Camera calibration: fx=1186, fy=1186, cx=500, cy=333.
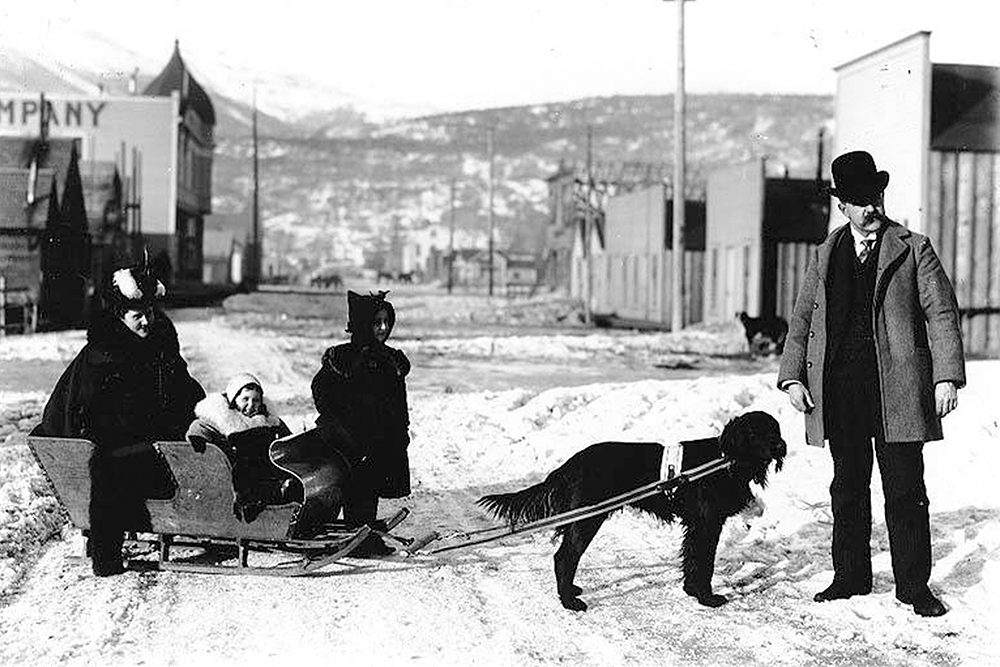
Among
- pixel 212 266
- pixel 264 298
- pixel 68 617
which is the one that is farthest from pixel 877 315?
pixel 212 266

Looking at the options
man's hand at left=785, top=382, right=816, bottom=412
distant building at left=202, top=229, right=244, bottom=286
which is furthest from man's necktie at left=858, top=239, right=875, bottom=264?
distant building at left=202, top=229, right=244, bottom=286

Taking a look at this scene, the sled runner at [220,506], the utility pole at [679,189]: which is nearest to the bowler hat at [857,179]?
the sled runner at [220,506]

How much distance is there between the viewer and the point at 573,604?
225 inches

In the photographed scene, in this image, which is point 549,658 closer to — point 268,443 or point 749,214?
point 268,443

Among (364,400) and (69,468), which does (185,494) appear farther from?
(364,400)

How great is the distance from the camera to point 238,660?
4.84 m

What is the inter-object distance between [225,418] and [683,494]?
2543 mm

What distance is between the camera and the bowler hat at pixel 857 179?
5684mm

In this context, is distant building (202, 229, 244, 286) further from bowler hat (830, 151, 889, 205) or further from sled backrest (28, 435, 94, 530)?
bowler hat (830, 151, 889, 205)

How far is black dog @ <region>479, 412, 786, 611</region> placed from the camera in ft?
18.7

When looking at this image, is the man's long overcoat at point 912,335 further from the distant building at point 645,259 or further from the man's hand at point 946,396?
the distant building at point 645,259

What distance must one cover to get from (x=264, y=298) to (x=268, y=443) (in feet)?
103

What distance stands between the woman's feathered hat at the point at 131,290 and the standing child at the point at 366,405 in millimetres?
1035

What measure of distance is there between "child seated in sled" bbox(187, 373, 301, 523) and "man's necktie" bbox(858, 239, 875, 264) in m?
3.13
